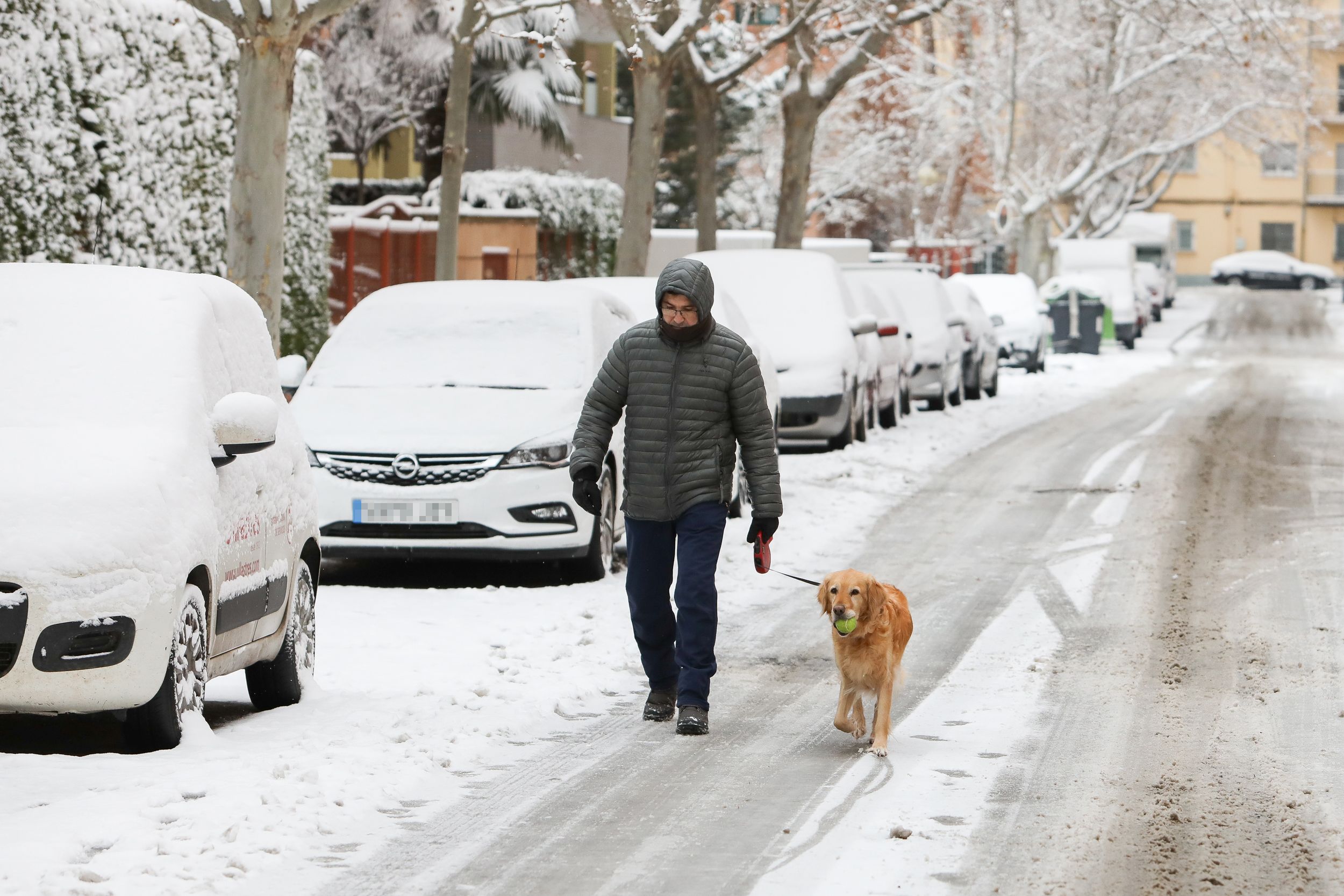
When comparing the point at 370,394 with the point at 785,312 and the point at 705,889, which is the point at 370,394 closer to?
the point at 705,889

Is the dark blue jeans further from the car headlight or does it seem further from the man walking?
the car headlight

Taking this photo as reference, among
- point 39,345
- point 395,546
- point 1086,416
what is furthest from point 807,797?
point 1086,416

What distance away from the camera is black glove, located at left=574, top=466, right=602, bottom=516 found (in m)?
7.87

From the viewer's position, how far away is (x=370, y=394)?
11945mm

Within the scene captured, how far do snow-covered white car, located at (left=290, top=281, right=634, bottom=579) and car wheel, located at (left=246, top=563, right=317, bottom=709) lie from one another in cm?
248

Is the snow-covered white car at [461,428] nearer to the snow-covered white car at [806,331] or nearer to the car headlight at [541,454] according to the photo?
the car headlight at [541,454]

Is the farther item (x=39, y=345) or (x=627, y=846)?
(x=39, y=345)

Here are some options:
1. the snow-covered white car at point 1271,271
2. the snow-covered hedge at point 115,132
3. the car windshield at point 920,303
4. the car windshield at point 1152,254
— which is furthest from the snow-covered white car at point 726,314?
the snow-covered white car at point 1271,271

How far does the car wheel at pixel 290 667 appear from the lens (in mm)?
8336

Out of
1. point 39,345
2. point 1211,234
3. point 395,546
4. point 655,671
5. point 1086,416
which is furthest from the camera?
point 1211,234

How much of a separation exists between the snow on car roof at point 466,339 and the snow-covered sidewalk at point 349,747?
4.00 feet

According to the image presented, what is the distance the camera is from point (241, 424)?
731 centimetres

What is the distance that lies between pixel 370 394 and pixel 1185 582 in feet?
15.3

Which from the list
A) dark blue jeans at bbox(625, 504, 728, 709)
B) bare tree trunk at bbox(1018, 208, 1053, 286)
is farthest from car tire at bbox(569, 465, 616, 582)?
bare tree trunk at bbox(1018, 208, 1053, 286)
